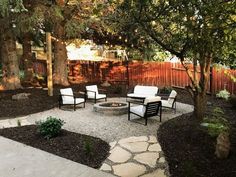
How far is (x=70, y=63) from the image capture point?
20.1m

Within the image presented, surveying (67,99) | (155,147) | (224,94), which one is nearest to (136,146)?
(155,147)

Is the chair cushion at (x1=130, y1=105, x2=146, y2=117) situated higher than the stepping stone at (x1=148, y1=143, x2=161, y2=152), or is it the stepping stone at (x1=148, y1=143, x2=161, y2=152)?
the chair cushion at (x1=130, y1=105, x2=146, y2=117)

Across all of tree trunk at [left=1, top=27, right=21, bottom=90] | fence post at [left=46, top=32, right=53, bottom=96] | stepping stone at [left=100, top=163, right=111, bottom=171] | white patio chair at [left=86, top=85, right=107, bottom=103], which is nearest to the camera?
stepping stone at [left=100, top=163, right=111, bottom=171]

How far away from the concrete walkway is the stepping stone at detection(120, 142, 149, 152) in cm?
154

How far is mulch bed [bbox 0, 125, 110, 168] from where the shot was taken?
7123mm

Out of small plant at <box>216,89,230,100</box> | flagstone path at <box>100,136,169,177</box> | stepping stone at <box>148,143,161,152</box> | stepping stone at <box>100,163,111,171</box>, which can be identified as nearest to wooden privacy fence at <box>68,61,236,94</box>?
small plant at <box>216,89,230,100</box>

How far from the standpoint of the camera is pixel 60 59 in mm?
16438

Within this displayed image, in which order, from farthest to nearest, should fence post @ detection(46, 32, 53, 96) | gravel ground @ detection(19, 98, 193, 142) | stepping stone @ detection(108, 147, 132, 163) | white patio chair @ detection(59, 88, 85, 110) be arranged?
fence post @ detection(46, 32, 53, 96) → white patio chair @ detection(59, 88, 85, 110) → gravel ground @ detection(19, 98, 193, 142) → stepping stone @ detection(108, 147, 132, 163)

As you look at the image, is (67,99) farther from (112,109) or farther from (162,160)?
Answer: (162,160)

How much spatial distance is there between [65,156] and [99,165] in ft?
3.28

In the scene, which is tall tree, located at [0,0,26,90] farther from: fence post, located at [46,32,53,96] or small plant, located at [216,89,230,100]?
small plant, located at [216,89,230,100]

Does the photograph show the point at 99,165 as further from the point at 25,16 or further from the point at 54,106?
the point at 25,16

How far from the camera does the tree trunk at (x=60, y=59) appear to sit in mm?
15711

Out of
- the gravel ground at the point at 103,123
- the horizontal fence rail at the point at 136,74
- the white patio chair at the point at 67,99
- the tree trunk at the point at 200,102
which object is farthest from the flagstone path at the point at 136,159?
the horizontal fence rail at the point at 136,74
